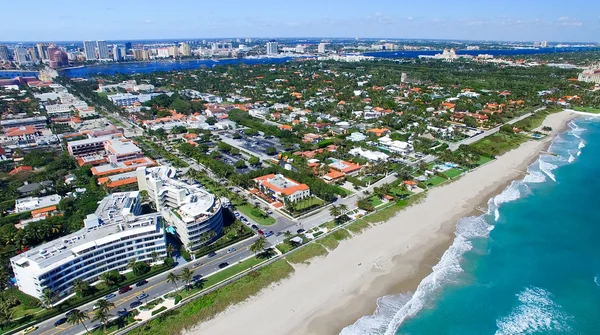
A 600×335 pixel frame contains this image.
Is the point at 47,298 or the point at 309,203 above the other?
the point at 47,298

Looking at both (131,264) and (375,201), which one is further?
(375,201)

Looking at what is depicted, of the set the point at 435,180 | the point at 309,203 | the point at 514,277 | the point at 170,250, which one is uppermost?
the point at 170,250

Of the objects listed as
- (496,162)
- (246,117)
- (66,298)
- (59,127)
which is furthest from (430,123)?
(59,127)

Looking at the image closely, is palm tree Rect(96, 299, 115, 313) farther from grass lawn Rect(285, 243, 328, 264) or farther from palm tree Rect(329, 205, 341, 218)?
palm tree Rect(329, 205, 341, 218)

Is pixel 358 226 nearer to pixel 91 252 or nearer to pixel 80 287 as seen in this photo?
pixel 91 252

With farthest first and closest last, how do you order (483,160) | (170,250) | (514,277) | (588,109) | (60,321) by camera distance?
(588,109) → (483,160) → (170,250) → (514,277) → (60,321)

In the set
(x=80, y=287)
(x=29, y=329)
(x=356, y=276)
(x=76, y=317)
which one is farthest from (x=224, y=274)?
(x=29, y=329)

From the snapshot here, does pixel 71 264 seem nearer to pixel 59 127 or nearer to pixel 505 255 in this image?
pixel 505 255
